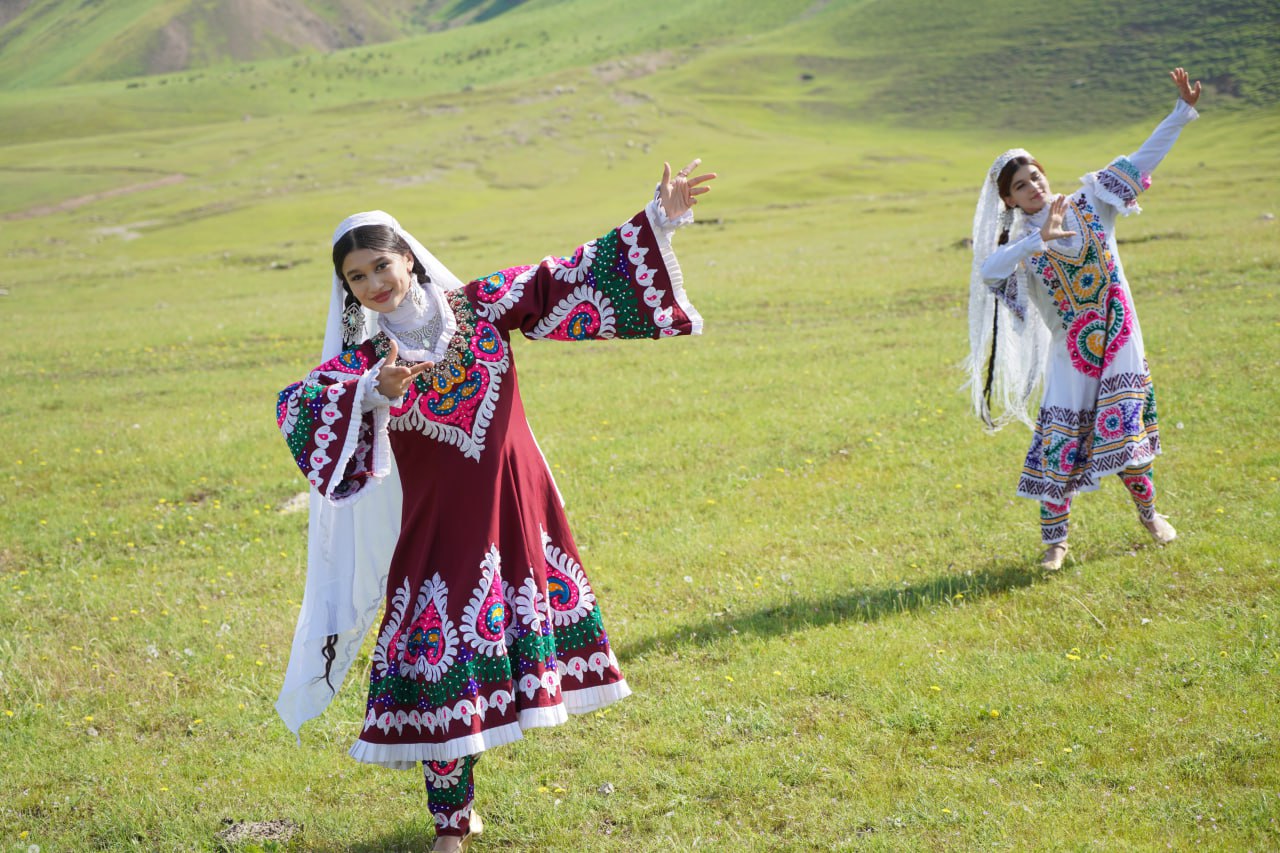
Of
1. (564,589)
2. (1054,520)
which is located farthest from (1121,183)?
(564,589)

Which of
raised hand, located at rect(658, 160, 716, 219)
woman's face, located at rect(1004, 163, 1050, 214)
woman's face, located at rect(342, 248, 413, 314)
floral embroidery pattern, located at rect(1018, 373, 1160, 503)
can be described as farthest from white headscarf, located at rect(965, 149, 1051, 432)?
woman's face, located at rect(342, 248, 413, 314)

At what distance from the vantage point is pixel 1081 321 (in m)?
7.40

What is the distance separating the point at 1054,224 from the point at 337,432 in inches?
184

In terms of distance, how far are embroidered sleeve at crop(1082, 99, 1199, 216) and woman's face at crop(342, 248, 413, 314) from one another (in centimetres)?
503

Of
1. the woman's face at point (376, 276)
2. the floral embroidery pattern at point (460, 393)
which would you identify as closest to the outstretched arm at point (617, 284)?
the floral embroidery pattern at point (460, 393)

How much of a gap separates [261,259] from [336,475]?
33.7 meters

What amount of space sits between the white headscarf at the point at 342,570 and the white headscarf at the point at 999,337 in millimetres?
4410

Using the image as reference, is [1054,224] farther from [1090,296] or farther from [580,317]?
[580,317]

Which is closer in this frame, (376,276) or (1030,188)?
(376,276)

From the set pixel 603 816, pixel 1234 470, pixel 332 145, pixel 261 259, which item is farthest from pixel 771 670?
pixel 332 145

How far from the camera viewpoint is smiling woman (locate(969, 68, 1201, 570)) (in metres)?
7.21

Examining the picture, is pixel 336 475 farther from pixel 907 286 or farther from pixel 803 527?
pixel 907 286

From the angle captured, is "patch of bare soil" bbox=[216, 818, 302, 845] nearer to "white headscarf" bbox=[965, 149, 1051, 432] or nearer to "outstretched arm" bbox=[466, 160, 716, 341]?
"outstretched arm" bbox=[466, 160, 716, 341]

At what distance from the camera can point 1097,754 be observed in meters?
5.09
